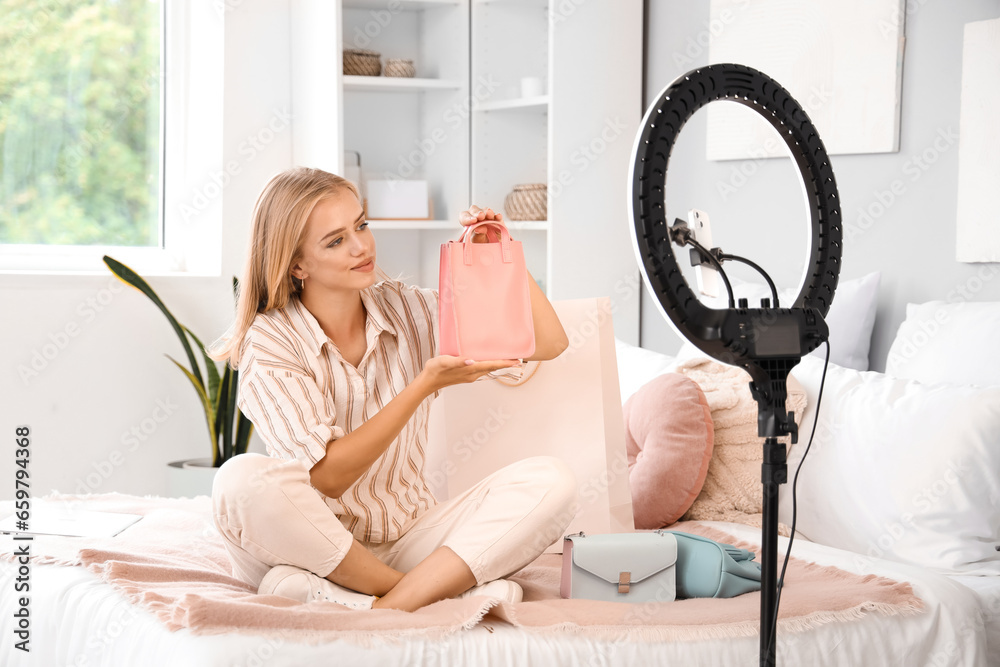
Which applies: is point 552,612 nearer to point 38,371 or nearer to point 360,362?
point 360,362

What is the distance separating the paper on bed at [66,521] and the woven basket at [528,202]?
5.11 feet

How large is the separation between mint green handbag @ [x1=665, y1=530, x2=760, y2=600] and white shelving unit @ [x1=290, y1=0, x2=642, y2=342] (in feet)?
4.76

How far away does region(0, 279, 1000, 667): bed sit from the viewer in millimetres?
1342

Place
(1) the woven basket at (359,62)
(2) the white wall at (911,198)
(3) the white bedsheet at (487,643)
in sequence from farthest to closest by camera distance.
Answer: (1) the woven basket at (359,62) < (2) the white wall at (911,198) < (3) the white bedsheet at (487,643)

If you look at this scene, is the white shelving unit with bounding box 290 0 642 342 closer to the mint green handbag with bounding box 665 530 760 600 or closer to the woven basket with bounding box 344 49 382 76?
the woven basket with bounding box 344 49 382 76

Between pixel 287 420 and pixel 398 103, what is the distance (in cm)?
208

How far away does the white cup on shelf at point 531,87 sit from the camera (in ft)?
10.2

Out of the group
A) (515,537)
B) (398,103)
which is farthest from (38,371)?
(515,537)

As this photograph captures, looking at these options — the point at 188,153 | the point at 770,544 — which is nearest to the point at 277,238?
the point at 770,544

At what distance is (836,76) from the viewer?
92.6 inches

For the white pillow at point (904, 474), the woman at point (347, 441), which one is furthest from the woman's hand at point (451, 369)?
the white pillow at point (904, 474)

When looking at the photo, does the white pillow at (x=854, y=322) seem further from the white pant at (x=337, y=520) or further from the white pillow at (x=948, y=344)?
the white pant at (x=337, y=520)

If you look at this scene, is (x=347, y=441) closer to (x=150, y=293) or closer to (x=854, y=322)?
(x=854, y=322)

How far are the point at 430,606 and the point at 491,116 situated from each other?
210 cm
